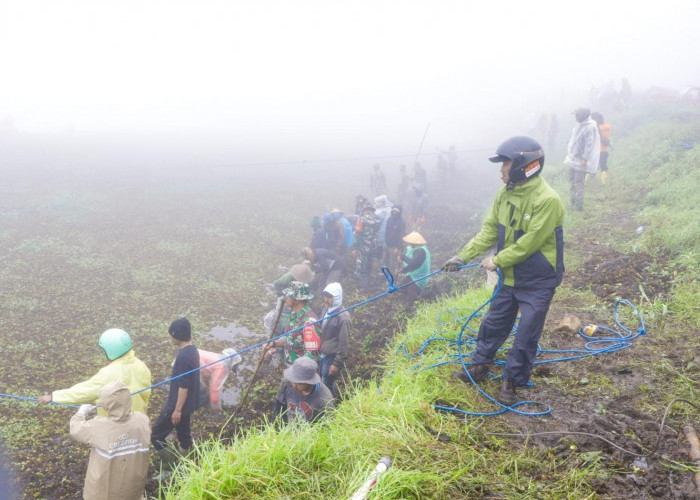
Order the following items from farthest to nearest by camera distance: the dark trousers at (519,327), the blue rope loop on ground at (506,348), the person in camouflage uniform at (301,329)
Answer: the person in camouflage uniform at (301,329)
the blue rope loop on ground at (506,348)
the dark trousers at (519,327)

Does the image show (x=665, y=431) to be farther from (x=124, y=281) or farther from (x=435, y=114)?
(x=435, y=114)

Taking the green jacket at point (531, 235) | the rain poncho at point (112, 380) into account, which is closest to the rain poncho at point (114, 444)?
the rain poncho at point (112, 380)

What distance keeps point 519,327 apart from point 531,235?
82 cm

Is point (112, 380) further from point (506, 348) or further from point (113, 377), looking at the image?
point (506, 348)

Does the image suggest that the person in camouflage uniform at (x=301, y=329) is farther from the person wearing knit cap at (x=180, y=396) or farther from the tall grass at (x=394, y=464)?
the tall grass at (x=394, y=464)

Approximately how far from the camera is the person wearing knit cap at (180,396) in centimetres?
444

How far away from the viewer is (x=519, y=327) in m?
3.81

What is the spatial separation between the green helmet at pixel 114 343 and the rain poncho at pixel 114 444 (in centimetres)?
59

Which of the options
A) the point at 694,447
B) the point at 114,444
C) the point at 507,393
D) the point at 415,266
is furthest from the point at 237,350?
the point at 694,447

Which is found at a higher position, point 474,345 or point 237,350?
point 474,345

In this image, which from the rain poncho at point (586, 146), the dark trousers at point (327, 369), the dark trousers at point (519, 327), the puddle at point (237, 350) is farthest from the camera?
the rain poncho at point (586, 146)

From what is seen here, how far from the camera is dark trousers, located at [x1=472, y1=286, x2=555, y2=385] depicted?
3729 mm

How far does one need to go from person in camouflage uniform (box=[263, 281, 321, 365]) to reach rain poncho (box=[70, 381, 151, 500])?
6.99ft

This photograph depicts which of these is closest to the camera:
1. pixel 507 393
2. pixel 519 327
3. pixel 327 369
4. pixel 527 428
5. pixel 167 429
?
pixel 527 428
